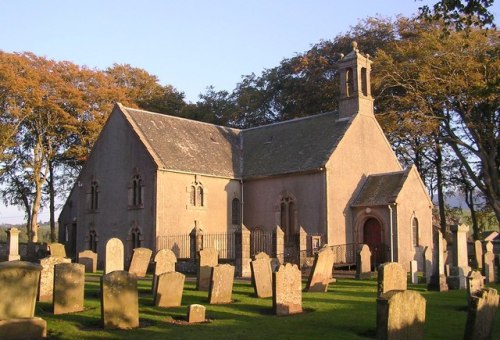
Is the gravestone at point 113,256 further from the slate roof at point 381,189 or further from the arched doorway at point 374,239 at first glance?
the slate roof at point 381,189

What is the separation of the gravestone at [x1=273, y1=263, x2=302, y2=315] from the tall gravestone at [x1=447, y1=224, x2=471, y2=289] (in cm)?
948

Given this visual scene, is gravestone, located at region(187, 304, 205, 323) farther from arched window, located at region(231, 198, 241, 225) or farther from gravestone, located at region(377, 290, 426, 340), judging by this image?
arched window, located at region(231, 198, 241, 225)

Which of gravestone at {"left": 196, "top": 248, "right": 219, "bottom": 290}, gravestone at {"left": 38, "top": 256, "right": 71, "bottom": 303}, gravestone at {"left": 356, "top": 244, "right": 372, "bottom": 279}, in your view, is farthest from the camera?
gravestone at {"left": 356, "top": 244, "right": 372, "bottom": 279}

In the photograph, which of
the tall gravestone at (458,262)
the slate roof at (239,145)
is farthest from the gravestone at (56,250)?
the tall gravestone at (458,262)

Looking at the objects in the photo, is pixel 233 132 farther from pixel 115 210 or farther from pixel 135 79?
pixel 135 79

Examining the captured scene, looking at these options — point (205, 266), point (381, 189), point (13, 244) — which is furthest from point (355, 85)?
point (13, 244)

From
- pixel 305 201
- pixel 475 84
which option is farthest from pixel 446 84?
pixel 305 201

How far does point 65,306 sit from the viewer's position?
15805 millimetres

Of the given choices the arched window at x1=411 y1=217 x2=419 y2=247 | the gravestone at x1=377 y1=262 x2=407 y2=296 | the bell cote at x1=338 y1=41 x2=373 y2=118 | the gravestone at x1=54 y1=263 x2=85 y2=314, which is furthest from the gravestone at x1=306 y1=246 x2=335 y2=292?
the bell cote at x1=338 y1=41 x2=373 y2=118

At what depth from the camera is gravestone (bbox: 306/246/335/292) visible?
69.7 feet

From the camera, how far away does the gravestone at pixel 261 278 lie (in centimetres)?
1973

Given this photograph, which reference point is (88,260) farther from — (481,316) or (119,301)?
(481,316)

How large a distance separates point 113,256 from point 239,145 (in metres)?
23.9

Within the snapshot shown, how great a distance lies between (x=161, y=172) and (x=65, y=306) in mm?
19665
